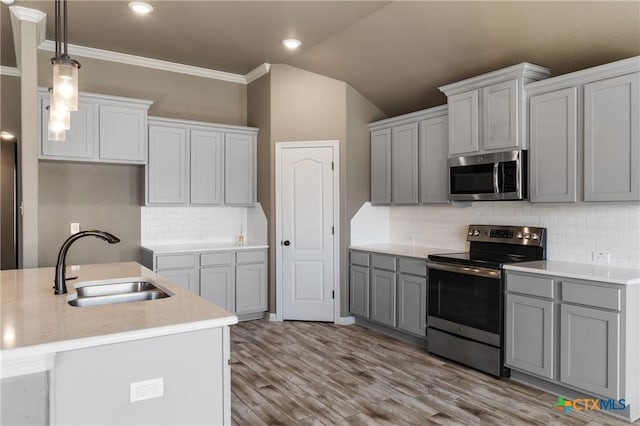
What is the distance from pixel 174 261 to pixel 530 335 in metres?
3.42

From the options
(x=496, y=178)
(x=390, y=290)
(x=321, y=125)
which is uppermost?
(x=321, y=125)

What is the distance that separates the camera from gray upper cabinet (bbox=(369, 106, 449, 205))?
14.4 feet

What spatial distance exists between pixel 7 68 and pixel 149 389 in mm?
4690

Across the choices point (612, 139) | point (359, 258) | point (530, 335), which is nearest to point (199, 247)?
point (359, 258)

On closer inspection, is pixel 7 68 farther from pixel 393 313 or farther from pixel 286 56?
pixel 393 313

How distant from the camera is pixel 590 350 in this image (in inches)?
116

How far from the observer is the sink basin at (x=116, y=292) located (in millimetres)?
2467

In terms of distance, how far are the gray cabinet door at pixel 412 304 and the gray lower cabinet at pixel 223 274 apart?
170 centimetres

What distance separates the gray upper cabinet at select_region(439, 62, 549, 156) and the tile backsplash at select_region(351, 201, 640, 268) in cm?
62

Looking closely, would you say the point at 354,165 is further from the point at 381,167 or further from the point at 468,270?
the point at 468,270

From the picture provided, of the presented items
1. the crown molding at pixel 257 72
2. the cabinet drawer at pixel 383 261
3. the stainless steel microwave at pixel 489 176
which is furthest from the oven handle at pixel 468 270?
the crown molding at pixel 257 72

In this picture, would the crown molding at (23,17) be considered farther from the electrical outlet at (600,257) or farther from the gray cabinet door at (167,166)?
the electrical outlet at (600,257)

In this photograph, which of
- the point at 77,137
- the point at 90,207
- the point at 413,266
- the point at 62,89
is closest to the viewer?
the point at 62,89

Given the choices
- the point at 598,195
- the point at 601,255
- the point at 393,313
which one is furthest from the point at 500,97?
the point at 393,313
